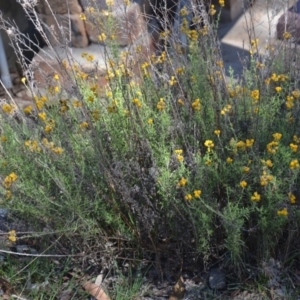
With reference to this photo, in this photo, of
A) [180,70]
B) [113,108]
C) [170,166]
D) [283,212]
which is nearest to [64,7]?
[180,70]

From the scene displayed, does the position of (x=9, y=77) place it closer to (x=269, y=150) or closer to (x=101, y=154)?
(x=101, y=154)

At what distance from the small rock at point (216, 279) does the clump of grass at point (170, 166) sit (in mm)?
102

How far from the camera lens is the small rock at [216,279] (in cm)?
290

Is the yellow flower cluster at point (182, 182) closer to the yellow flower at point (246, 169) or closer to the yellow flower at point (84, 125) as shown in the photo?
the yellow flower at point (246, 169)

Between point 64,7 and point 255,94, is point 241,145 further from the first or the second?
point 64,7

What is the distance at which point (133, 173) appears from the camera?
2.96m

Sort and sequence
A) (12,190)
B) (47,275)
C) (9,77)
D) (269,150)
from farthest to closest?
(9,77)
(47,275)
(12,190)
(269,150)

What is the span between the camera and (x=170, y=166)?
2.87 meters

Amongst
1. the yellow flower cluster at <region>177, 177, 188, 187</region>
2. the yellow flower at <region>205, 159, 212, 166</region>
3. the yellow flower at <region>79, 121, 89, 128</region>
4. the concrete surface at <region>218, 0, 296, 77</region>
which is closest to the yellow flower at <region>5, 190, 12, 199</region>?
the yellow flower at <region>79, 121, 89, 128</region>

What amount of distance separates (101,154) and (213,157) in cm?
51

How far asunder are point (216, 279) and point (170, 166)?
1.85 feet

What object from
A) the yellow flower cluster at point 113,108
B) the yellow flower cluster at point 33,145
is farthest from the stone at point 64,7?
the yellow flower cluster at point 33,145

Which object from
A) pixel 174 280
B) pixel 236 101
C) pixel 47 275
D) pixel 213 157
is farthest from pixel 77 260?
pixel 236 101

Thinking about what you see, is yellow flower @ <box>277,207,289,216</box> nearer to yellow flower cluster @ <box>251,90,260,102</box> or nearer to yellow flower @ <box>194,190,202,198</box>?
yellow flower @ <box>194,190,202,198</box>
